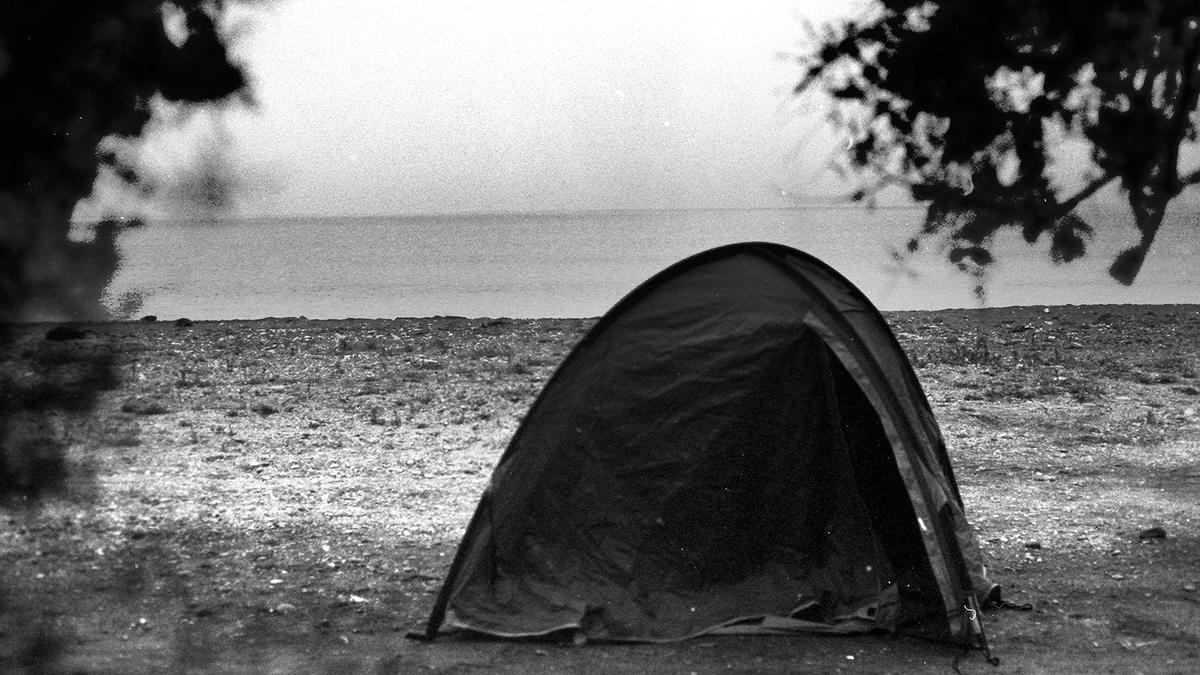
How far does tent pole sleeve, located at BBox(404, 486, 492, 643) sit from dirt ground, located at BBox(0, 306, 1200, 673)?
9 centimetres

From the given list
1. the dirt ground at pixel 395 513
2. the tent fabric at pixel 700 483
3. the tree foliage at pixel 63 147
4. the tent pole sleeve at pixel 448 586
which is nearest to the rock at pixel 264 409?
the dirt ground at pixel 395 513

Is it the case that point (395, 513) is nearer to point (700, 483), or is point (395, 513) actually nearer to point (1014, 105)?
point (700, 483)

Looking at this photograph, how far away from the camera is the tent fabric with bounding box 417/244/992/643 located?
652cm

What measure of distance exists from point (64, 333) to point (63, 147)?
453 mm

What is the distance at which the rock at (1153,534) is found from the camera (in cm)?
834

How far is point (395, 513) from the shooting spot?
9156mm

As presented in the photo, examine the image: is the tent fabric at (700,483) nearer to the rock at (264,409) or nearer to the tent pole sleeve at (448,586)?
the tent pole sleeve at (448,586)

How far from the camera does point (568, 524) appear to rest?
21.7ft

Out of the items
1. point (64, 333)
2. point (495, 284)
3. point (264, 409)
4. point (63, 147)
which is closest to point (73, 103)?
point (63, 147)

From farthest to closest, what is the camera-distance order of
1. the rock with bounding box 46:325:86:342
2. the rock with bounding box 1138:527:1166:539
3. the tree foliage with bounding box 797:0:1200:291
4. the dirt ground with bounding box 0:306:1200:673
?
1. the rock with bounding box 1138:527:1166:539
2. the tree foliage with bounding box 797:0:1200:291
3. the dirt ground with bounding box 0:306:1200:673
4. the rock with bounding box 46:325:86:342

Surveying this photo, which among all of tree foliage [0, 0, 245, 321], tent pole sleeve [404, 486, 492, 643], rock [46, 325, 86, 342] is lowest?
tent pole sleeve [404, 486, 492, 643]

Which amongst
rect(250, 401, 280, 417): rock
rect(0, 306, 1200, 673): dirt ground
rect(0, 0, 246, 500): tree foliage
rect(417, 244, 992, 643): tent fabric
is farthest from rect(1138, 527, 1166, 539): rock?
rect(250, 401, 280, 417): rock

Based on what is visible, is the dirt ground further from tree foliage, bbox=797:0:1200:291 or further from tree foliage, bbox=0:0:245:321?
tree foliage, bbox=797:0:1200:291

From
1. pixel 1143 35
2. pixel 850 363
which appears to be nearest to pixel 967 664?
pixel 850 363
